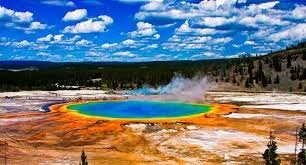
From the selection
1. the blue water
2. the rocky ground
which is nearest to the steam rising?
the blue water

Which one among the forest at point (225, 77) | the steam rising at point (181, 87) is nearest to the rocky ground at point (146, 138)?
the steam rising at point (181, 87)

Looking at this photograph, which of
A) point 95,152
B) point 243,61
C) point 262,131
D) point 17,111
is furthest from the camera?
point 243,61

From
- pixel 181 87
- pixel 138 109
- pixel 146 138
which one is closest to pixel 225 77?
pixel 181 87

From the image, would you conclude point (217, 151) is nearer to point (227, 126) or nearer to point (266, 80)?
point (227, 126)

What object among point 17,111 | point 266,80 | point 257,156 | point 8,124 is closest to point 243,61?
point 266,80

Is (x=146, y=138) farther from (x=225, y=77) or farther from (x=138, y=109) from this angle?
(x=225, y=77)

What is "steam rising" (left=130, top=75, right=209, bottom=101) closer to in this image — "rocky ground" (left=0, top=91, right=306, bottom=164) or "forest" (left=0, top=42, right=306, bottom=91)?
"forest" (left=0, top=42, right=306, bottom=91)

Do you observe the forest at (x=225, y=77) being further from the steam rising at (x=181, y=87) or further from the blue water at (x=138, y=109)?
the blue water at (x=138, y=109)
